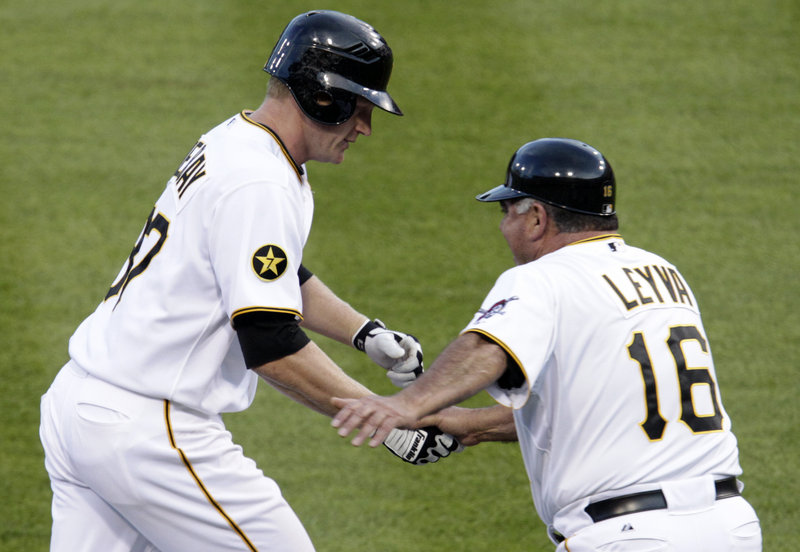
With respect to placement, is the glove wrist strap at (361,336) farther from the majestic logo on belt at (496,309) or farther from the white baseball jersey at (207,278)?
the majestic logo on belt at (496,309)

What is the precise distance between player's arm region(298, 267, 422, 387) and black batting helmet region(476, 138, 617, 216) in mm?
746

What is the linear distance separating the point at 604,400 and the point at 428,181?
5.27 m

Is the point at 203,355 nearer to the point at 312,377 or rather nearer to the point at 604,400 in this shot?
the point at 312,377

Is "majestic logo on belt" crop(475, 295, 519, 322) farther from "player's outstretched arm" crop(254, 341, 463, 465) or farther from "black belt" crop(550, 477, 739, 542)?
"black belt" crop(550, 477, 739, 542)

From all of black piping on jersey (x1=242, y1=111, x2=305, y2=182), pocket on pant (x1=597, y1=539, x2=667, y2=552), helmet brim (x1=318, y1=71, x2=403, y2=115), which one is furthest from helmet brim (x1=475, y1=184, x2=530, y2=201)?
pocket on pant (x1=597, y1=539, x2=667, y2=552)

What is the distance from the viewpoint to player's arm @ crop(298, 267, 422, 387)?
392 cm

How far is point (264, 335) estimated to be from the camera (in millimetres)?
3008

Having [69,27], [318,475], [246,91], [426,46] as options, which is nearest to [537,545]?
[318,475]

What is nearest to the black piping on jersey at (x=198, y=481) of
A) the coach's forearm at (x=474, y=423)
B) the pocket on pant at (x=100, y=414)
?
the pocket on pant at (x=100, y=414)

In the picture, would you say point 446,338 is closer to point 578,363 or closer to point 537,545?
point 537,545

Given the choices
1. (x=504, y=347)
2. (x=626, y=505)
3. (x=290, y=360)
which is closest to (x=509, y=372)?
(x=504, y=347)

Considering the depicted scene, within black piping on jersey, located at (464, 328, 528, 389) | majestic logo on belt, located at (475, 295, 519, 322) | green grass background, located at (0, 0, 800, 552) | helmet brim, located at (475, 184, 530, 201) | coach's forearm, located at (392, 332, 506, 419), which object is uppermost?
helmet brim, located at (475, 184, 530, 201)

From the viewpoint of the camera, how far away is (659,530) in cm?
306

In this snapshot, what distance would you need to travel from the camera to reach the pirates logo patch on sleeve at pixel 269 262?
2988 millimetres
